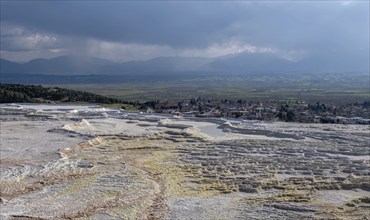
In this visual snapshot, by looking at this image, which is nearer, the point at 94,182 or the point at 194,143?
the point at 94,182

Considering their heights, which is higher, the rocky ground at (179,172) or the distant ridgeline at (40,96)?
the distant ridgeline at (40,96)

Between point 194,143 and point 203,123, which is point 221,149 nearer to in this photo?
point 194,143

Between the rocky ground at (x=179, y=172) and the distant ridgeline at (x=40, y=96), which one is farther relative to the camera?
the distant ridgeline at (x=40, y=96)

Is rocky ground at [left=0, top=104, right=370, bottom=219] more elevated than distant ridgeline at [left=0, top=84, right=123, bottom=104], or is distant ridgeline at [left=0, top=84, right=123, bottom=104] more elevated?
distant ridgeline at [left=0, top=84, right=123, bottom=104]

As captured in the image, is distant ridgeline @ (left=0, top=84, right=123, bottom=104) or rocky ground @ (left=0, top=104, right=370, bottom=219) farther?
distant ridgeline @ (left=0, top=84, right=123, bottom=104)

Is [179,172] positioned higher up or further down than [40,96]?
further down

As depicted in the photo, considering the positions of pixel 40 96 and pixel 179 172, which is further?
pixel 40 96

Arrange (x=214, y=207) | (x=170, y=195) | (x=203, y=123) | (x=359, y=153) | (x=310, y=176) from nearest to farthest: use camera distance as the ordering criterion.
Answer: (x=214, y=207) < (x=170, y=195) < (x=310, y=176) < (x=359, y=153) < (x=203, y=123)

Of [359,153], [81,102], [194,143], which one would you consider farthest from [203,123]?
[81,102]
